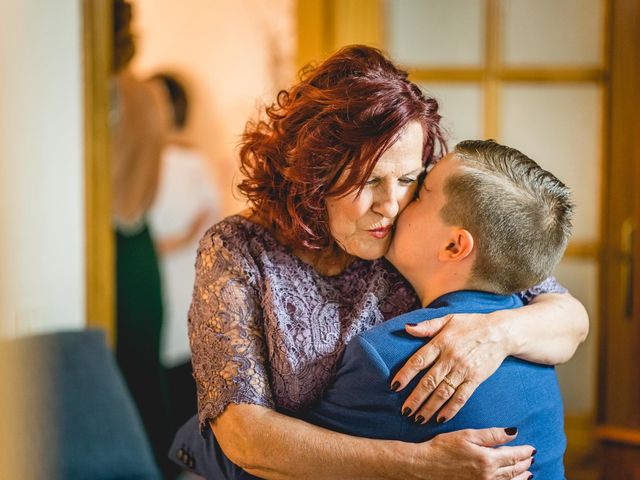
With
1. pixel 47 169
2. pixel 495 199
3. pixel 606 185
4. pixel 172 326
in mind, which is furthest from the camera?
pixel 172 326

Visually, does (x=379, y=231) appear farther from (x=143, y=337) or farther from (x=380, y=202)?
(x=143, y=337)

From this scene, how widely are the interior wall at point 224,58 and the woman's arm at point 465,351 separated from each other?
2.33 m

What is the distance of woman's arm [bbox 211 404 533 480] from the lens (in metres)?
1.18

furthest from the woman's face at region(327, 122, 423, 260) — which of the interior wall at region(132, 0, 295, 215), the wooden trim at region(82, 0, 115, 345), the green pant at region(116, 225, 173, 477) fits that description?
the interior wall at region(132, 0, 295, 215)

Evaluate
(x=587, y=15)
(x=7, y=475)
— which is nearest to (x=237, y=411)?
(x=7, y=475)

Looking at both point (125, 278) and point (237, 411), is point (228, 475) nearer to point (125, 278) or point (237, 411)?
point (237, 411)

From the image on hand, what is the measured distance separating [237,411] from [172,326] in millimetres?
2181

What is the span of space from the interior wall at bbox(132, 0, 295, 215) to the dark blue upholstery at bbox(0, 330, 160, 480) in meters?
1.27

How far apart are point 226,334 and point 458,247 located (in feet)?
1.33

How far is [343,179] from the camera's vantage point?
131 centimetres

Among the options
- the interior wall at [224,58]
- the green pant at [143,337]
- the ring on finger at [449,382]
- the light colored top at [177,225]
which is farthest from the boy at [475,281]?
the interior wall at [224,58]

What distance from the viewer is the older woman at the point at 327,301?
1.20m

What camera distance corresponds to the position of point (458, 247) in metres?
1.28

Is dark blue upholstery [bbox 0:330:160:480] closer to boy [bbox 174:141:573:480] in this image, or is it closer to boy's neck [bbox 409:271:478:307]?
boy [bbox 174:141:573:480]
